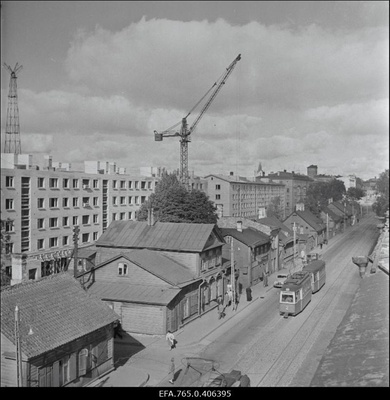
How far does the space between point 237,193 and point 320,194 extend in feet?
77.5

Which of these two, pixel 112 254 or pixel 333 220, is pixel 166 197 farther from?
pixel 333 220

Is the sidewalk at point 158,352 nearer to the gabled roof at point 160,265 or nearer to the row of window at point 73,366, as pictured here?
the row of window at point 73,366

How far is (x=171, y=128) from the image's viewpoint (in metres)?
29.2

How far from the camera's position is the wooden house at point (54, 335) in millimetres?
15508

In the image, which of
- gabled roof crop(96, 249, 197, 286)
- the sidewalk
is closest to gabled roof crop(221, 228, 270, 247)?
the sidewalk

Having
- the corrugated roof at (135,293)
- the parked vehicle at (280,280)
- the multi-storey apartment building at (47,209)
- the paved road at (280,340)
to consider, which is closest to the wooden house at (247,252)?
the parked vehicle at (280,280)

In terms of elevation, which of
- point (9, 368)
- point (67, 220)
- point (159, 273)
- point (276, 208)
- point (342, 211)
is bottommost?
point (9, 368)

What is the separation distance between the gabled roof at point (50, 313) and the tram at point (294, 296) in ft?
48.0

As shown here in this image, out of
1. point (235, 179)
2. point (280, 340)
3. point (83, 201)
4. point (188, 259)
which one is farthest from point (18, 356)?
point (235, 179)

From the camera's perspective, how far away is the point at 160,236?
3478 centimetres

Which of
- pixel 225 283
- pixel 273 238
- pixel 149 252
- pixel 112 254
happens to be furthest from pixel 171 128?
pixel 273 238

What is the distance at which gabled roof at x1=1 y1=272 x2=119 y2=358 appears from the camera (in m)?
16.2

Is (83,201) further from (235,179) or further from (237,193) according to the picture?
(237,193)

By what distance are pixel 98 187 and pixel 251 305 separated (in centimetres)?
2049
